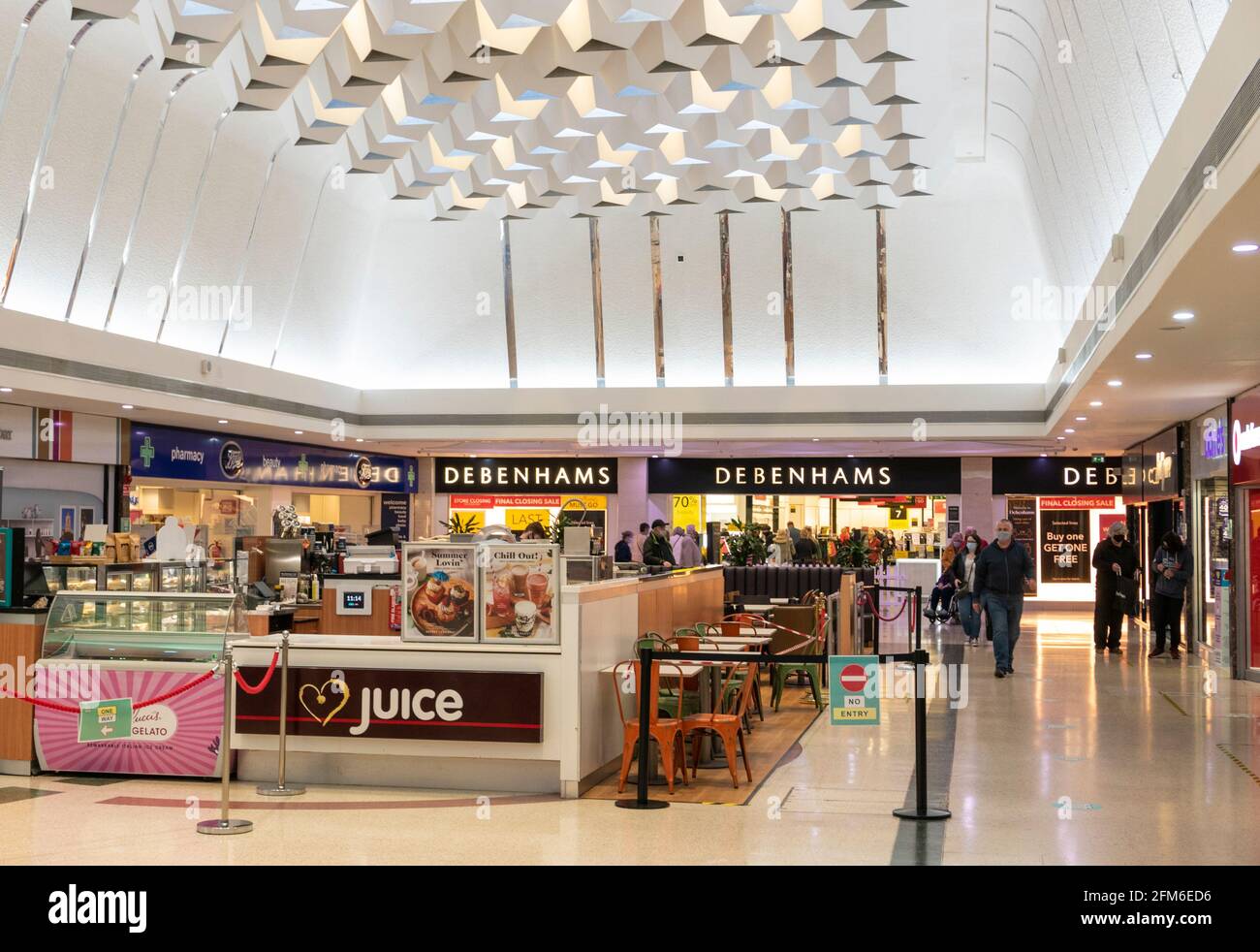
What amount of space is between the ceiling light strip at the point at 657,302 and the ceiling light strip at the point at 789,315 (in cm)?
214

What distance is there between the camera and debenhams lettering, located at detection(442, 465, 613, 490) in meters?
25.1

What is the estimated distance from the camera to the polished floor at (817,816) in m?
5.83

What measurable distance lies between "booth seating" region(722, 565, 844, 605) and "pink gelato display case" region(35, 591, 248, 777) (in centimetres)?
815

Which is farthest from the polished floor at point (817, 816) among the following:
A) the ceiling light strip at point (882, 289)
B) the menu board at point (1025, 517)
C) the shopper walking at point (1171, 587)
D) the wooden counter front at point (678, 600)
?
the menu board at point (1025, 517)

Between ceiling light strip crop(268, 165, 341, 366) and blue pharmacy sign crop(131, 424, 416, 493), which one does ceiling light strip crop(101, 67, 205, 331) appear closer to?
blue pharmacy sign crop(131, 424, 416, 493)

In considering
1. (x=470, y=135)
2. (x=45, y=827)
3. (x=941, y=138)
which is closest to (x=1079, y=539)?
(x=941, y=138)

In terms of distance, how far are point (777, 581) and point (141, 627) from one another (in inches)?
354

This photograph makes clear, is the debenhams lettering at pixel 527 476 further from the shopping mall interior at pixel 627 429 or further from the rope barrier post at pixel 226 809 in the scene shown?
the rope barrier post at pixel 226 809

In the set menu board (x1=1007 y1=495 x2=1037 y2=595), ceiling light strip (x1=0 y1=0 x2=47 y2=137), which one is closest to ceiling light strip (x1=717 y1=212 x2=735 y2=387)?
menu board (x1=1007 y1=495 x2=1037 y2=595)

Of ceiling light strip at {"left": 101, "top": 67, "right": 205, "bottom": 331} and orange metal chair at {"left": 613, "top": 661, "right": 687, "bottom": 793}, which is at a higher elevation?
ceiling light strip at {"left": 101, "top": 67, "right": 205, "bottom": 331}

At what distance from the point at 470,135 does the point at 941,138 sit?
17.9ft
